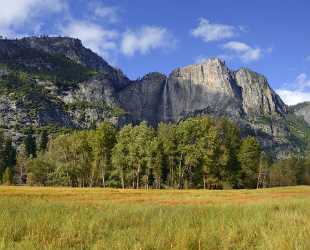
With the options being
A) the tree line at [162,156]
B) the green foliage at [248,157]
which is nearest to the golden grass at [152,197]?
the tree line at [162,156]

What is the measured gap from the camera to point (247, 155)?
92.6 meters

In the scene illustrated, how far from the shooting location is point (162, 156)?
91812 mm

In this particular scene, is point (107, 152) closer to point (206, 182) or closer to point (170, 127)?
point (170, 127)

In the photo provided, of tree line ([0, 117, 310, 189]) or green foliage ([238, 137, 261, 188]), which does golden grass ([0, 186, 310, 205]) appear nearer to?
tree line ([0, 117, 310, 189])

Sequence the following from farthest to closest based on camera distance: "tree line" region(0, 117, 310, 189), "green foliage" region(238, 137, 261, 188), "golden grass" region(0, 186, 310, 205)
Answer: "green foliage" region(238, 137, 261, 188) < "tree line" region(0, 117, 310, 189) < "golden grass" region(0, 186, 310, 205)

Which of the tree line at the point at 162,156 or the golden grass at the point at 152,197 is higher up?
the tree line at the point at 162,156

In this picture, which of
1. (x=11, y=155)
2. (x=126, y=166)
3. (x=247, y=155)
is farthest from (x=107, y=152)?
(x=11, y=155)

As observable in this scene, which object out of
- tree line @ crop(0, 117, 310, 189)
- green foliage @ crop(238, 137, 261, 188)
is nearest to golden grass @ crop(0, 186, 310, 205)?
tree line @ crop(0, 117, 310, 189)

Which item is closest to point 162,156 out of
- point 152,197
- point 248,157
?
point 248,157

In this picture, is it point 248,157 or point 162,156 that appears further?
point 248,157

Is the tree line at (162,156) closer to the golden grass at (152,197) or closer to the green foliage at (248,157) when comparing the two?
the green foliage at (248,157)

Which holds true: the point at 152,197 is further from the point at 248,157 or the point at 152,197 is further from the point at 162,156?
the point at 248,157

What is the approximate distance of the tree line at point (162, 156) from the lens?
290 ft

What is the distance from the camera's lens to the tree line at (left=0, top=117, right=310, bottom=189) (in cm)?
8850
